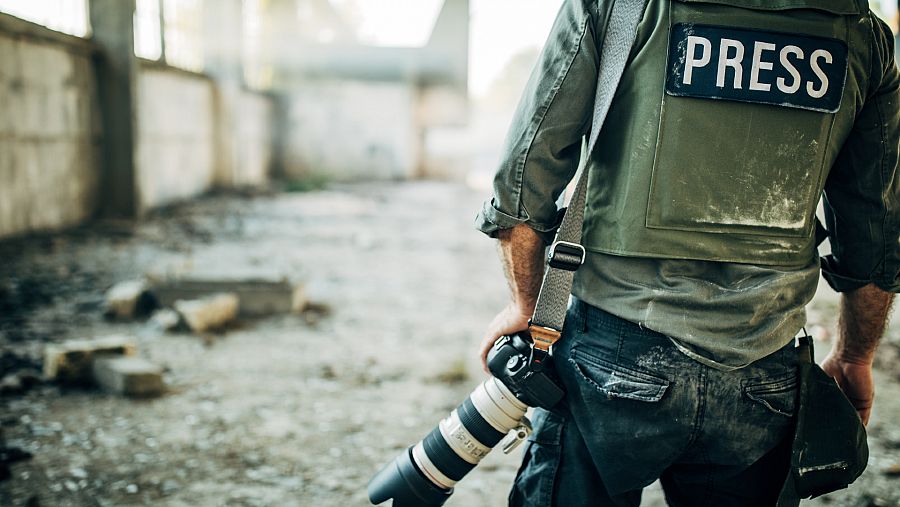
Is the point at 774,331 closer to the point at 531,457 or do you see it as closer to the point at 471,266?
the point at 531,457

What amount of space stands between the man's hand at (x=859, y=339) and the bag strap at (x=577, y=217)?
598 mm

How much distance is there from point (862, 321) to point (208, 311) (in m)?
3.26

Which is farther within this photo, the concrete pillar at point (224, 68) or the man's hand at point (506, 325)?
the concrete pillar at point (224, 68)

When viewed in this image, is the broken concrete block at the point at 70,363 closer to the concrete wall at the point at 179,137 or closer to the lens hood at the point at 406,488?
the lens hood at the point at 406,488

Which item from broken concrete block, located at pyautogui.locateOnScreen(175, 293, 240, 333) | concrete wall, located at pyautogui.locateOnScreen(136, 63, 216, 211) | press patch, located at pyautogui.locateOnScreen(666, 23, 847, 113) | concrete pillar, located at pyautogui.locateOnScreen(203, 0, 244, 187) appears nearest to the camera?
press patch, located at pyautogui.locateOnScreen(666, 23, 847, 113)

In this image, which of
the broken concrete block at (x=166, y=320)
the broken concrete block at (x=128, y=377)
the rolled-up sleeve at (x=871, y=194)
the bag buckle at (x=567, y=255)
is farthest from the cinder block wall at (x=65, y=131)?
the rolled-up sleeve at (x=871, y=194)

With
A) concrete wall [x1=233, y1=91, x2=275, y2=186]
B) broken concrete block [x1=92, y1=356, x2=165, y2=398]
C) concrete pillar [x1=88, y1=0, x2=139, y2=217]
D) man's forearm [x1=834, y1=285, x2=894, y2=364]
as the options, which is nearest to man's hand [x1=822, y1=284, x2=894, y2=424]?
man's forearm [x1=834, y1=285, x2=894, y2=364]

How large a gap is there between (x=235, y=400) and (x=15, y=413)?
2.61 feet

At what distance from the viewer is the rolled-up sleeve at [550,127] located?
113 cm

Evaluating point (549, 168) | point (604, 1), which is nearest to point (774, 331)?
point (549, 168)

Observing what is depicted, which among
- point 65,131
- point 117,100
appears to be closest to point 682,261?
point 65,131

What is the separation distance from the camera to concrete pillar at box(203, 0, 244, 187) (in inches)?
421

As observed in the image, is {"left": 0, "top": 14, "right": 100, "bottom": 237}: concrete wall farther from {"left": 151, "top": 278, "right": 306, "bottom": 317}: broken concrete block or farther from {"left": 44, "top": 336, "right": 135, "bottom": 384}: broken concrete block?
{"left": 44, "top": 336, "right": 135, "bottom": 384}: broken concrete block

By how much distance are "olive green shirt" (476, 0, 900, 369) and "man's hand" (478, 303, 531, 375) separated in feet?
0.37
